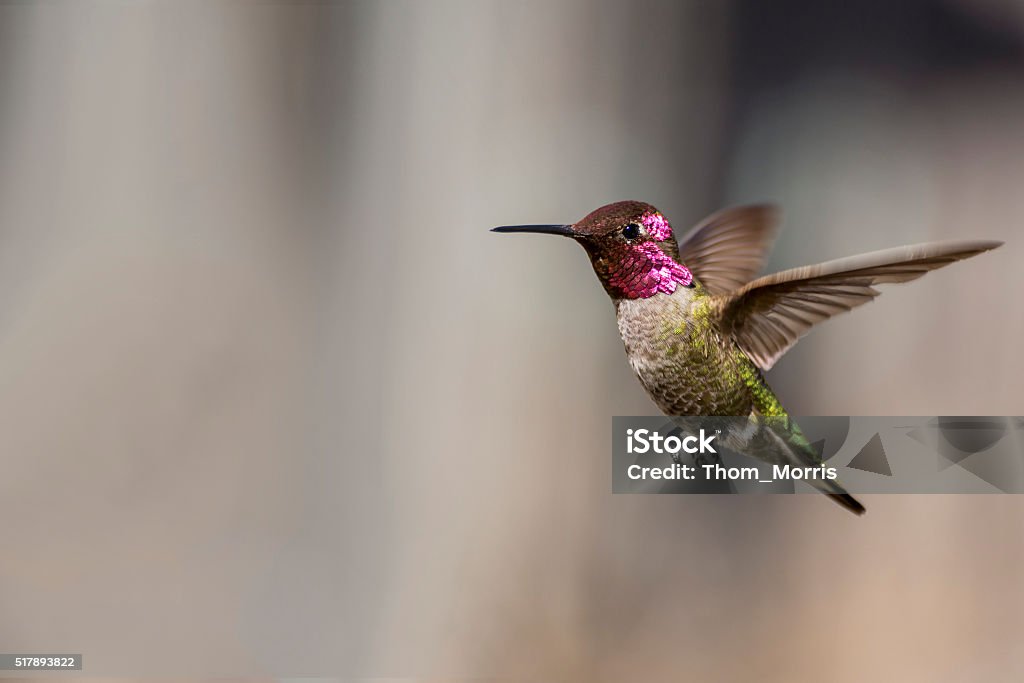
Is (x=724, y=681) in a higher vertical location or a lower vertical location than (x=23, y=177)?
lower

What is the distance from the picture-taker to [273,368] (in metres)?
1.12

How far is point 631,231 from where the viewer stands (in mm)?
292

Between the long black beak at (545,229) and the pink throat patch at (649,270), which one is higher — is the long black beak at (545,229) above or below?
above

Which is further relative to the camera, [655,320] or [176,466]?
[176,466]

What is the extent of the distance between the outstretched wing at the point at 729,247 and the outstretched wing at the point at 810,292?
0.17 feet

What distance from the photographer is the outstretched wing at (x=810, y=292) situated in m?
0.23

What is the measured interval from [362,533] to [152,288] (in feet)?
1.33

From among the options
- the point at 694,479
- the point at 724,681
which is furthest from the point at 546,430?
the point at 694,479

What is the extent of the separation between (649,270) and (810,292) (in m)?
0.06

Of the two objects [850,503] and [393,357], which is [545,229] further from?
[393,357]

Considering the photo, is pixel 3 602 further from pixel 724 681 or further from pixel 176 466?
pixel 724 681

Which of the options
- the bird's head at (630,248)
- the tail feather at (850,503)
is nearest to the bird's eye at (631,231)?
the bird's head at (630,248)

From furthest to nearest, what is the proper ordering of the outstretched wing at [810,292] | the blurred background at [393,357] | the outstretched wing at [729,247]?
the blurred background at [393,357] → the outstretched wing at [729,247] → the outstretched wing at [810,292]

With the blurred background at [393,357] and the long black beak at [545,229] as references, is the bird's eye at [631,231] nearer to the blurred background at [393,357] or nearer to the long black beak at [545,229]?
the long black beak at [545,229]
